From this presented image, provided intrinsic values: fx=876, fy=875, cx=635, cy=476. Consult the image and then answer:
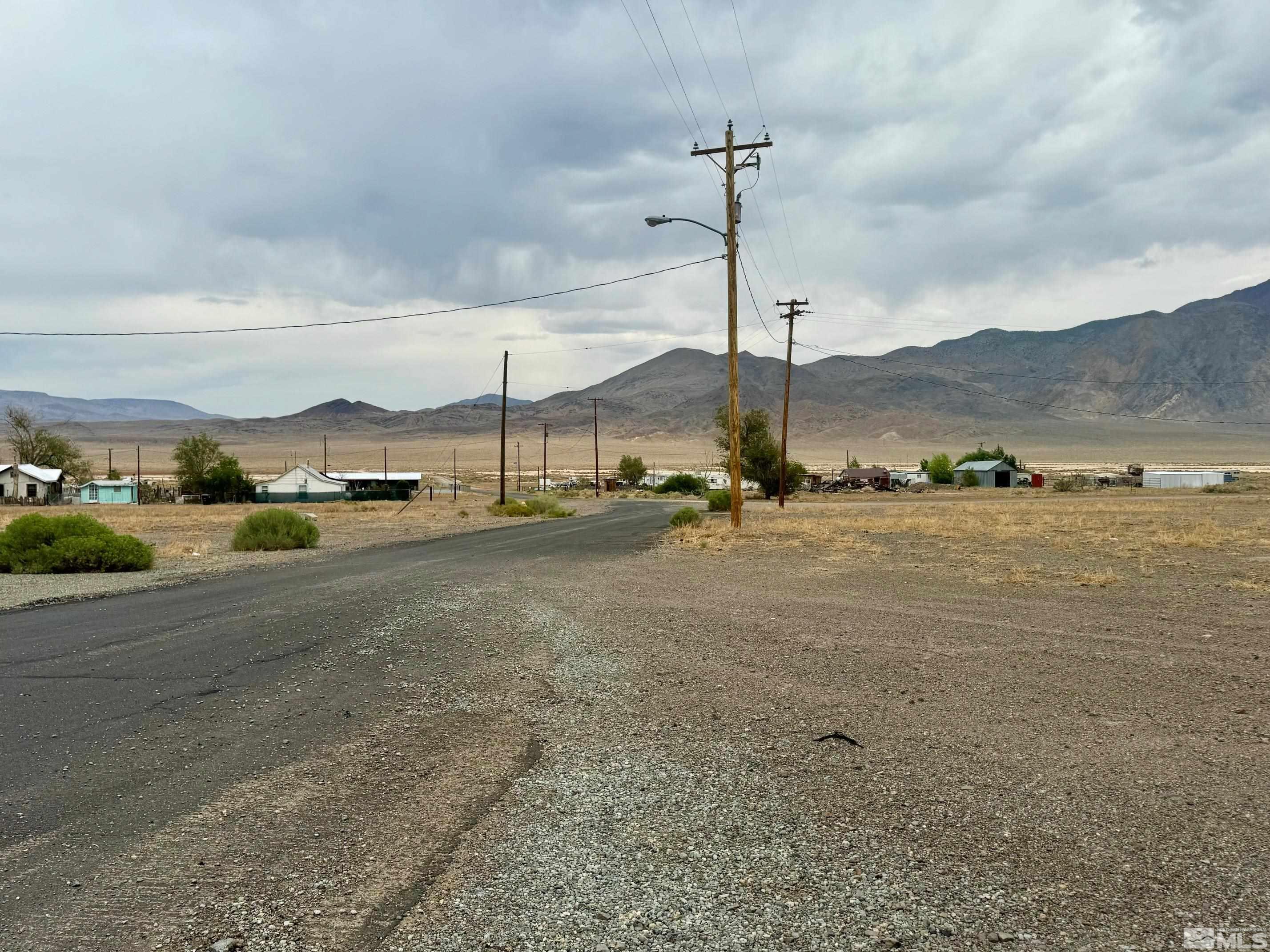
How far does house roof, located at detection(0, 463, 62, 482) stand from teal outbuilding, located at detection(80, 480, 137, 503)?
275cm

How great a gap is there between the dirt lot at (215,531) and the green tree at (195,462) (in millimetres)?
7789

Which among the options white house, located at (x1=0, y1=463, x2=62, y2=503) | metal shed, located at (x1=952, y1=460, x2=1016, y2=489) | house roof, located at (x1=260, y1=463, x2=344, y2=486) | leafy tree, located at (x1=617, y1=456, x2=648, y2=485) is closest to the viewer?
white house, located at (x1=0, y1=463, x2=62, y2=503)

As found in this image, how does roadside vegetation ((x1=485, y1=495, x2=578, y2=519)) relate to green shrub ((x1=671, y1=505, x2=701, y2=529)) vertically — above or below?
below

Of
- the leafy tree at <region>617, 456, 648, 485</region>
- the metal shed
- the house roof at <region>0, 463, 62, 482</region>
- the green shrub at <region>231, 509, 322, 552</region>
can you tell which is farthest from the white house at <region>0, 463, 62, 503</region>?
the metal shed

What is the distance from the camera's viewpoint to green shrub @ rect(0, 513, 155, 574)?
765 inches

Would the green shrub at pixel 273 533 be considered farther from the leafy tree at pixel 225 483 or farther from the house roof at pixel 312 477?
the house roof at pixel 312 477

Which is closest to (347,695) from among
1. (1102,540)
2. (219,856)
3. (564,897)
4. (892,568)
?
(219,856)

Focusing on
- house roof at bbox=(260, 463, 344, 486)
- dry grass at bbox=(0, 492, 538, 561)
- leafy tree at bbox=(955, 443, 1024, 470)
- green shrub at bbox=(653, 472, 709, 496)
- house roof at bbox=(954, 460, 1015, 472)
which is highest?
leafy tree at bbox=(955, 443, 1024, 470)

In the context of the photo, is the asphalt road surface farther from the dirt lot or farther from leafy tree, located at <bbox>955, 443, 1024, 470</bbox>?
leafy tree, located at <bbox>955, 443, 1024, 470</bbox>

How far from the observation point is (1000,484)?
91062 millimetres

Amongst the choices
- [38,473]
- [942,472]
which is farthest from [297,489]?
[942,472]

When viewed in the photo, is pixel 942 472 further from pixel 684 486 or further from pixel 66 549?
pixel 66 549

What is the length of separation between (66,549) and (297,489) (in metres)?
73.7

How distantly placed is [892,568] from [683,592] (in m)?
5.53
